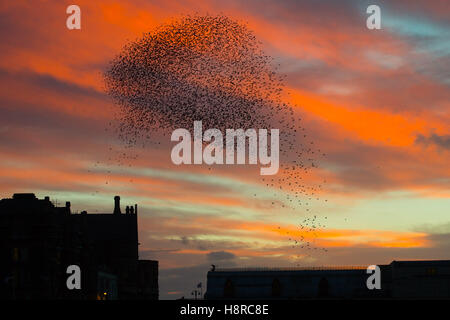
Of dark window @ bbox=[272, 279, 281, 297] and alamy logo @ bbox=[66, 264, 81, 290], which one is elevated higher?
alamy logo @ bbox=[66, 264, 81, 290]

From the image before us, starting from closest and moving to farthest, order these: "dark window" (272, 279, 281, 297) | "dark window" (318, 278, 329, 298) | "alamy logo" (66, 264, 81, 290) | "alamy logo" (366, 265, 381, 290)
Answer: "alamy logo" (66, 264, 81, 290) → "alamy logo" (366, 265, 381, 290) → "dark window" (272, 279, 281, 297) → "dark window" (318, 278, 329, 298)

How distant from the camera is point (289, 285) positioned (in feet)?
585

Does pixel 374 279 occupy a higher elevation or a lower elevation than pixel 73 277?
lower

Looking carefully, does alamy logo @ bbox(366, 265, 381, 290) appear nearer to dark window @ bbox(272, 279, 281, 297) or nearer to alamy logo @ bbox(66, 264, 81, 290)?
dark window @ bbox(272, 279, 281, 297)

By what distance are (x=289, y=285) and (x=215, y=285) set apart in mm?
15452

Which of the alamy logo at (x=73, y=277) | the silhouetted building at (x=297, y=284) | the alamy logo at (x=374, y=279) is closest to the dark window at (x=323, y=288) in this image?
the silhouetted building at (x=297, y=284)

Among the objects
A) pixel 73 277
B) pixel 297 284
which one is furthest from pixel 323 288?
pixel 73 277

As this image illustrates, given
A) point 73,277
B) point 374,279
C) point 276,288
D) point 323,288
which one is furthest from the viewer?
point 323,288

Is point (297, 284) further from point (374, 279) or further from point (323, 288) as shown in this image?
point (374, 279)

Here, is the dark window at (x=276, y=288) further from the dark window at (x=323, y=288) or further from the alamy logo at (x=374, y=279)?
the alamy logo at (x=374, y=279)

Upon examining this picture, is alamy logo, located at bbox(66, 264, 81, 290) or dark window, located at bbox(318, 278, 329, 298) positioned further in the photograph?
dark window, located at bbox(318, 278, 329, 298)

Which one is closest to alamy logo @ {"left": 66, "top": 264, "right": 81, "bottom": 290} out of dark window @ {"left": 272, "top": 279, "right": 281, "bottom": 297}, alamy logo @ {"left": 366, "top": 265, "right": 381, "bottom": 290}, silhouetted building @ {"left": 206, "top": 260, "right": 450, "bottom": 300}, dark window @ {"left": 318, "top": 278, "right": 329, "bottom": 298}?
silhouetted building @ {"left": 206, "top": 260, "right": 450, "bottom": 300}

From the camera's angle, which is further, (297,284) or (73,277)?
(297,284)
